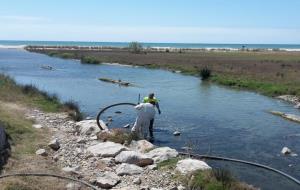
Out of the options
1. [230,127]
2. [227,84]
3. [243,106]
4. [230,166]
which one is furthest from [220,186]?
[227,84]

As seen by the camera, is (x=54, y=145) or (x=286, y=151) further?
(x=286, y=151)

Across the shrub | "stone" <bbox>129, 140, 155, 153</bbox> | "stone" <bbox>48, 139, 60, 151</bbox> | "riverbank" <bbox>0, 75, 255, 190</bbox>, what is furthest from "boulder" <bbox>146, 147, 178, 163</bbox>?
the shrub

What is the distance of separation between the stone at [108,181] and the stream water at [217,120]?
4.93m

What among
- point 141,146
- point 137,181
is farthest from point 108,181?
point 141,146

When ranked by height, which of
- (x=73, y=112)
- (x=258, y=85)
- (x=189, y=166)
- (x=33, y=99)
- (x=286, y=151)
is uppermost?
(x=189, y=166)

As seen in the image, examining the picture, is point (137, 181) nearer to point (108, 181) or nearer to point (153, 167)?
point (108, 181)

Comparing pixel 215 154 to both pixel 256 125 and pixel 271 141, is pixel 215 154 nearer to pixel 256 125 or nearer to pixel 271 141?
pixel 271 141

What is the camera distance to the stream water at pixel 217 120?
65.6 ft

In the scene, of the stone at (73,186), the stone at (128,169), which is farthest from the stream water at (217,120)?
the stone at (73,186)

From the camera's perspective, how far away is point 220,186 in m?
14.0

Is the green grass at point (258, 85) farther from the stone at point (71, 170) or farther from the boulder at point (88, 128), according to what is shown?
the stone at point (71, 170)

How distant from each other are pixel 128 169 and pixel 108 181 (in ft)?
4.14

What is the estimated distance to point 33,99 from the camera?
3053 centimetres

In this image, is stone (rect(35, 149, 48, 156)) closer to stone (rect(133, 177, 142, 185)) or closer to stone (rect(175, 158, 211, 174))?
stone (rect(133, 177, 142, 185))
